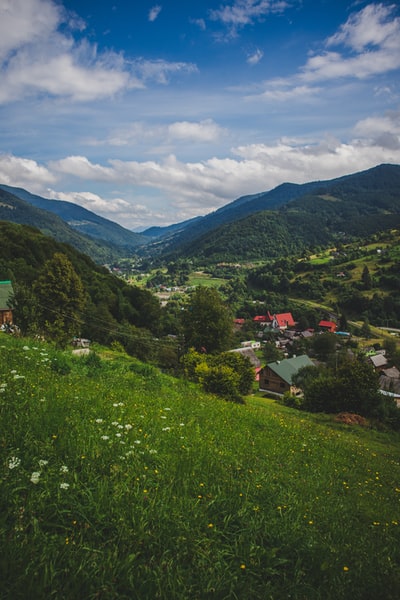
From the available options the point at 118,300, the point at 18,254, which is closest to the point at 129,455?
the point at 118,300

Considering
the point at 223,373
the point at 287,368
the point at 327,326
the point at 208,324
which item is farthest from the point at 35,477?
the point at 327,326

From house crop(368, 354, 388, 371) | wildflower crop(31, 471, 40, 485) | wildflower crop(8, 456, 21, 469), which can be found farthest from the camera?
house crop(368, 354, 388, 371)

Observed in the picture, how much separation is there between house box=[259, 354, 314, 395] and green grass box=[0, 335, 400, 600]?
55.5m

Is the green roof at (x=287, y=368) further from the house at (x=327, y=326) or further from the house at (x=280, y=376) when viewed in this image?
the house at (x=327, y=326)

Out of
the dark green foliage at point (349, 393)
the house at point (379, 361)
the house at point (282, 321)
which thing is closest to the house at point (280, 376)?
the dark green foliage at point (349, 393)

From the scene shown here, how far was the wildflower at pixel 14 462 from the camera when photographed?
12.2 ft

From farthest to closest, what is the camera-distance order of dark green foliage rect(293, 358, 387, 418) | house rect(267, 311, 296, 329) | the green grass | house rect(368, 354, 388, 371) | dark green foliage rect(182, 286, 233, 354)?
house rect(267, 311, 296, 329) → house rect(368, 354, 388, 371) → dark green foliage rect(182, 286, 233, 354) → dark green foliage rect(293, 358, 387, 418) → the green grass

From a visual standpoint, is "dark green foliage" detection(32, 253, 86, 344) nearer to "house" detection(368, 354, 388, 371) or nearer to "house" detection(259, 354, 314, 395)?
"house" detection(259, 354, 314, 395)

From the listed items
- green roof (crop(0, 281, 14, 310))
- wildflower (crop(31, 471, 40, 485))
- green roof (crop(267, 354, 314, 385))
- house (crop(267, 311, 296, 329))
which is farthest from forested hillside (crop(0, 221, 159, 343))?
house (crop(267, 311, 296, 329))

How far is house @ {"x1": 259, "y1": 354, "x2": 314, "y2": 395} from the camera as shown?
196 ft

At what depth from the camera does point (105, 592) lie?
270 centimetres

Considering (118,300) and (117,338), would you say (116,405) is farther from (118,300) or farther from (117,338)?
(118,300)

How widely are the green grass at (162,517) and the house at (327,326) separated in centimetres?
13993

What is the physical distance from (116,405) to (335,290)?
18095 centimetres
